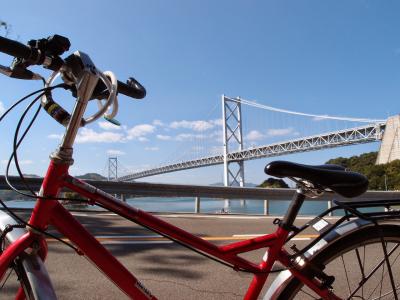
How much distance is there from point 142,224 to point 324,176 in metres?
0.73

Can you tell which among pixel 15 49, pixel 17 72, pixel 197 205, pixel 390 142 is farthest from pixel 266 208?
pixel 390 142

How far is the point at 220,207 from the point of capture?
32.9 ft

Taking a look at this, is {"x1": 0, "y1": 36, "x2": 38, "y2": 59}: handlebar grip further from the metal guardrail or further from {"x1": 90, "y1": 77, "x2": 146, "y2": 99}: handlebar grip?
the metal guardrail

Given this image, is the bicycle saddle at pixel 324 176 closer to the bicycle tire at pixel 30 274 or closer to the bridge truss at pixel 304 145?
the bicycle tire at pixel 30 274

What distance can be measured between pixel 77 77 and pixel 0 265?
0.68m

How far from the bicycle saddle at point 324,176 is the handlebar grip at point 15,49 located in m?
0.93

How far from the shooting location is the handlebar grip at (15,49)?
111 centimetres

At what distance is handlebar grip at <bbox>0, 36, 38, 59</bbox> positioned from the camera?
3.63ft

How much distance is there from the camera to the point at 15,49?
3.69 feet

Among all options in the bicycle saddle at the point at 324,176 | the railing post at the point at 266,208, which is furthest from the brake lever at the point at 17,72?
the railing post at the point at 266,208

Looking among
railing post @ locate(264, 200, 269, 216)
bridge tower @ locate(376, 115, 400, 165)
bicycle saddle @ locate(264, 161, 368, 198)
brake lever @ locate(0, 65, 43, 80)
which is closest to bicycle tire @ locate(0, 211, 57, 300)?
brake lever @ locate(0, 65, 43, 80)

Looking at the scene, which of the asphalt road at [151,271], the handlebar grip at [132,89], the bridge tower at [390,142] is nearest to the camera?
the handlebar grip at [132,89]

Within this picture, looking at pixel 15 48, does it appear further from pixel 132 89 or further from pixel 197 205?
pixel 197 205

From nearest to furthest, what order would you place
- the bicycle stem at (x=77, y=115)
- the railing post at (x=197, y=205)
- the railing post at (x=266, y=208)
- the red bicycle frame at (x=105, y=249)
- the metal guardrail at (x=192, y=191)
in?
the bicycle stem at (x=77, y=115)
the red bicycle frame at (x=105, y=249)
the metal guardrail at (x=192, y=191)
the railing post at (x=197, y=205)
the railing post at (x=266, y=208)
